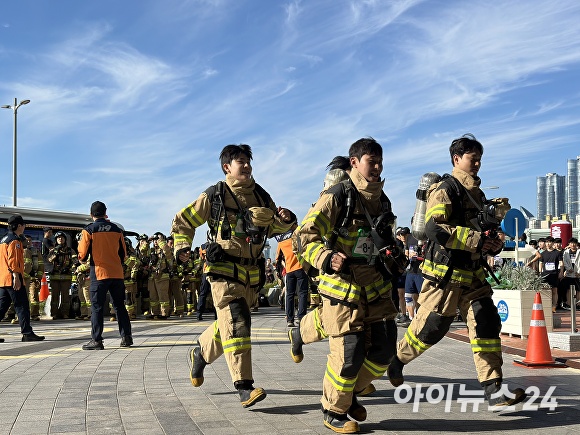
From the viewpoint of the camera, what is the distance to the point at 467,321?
5.77 m

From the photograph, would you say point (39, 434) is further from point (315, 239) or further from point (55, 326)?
point (55, 326)

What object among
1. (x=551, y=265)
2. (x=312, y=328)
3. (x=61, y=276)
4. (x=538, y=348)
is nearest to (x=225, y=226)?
(x=312, y=328)

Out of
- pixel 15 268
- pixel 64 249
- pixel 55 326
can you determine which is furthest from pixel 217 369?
pixel 64 249

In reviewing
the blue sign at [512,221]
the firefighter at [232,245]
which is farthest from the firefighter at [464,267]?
the blue sign at [512,221]

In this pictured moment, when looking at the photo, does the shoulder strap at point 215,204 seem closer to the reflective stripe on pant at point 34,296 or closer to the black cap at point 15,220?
the black cap at point 15,220

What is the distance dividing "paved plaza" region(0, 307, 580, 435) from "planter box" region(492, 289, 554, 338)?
1493 millimetres

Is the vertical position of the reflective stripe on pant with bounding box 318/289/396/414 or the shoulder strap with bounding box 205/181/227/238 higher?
the shoulder strap with bounding box 205/181/227/238

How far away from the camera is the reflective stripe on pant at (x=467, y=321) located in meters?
5.57

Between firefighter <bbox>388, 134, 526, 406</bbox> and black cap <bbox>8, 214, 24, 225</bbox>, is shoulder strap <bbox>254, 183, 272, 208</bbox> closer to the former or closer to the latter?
firefighter <bbox>388, 134, 526, 406</bbox>

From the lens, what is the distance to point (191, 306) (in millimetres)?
19469

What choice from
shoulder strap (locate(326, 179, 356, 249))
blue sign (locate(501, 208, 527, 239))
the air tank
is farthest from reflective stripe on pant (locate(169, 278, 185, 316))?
shoulder strap (locate(326, 179, 356, 249))

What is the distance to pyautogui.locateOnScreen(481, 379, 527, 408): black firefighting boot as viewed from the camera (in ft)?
17.6

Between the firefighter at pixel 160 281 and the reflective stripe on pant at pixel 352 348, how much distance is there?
492 inches

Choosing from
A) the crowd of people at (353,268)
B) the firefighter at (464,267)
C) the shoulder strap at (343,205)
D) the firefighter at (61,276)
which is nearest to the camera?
the crowd of people at (353,268)
